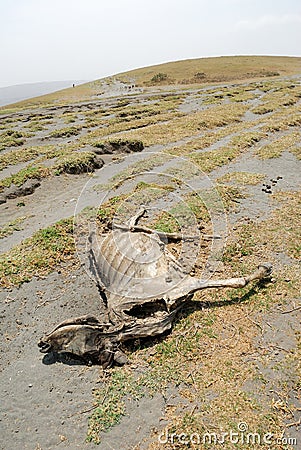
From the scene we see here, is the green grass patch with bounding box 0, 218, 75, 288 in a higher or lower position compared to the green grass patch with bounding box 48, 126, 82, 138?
lower

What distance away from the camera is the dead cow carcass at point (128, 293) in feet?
15.0

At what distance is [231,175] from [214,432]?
29.3 ft

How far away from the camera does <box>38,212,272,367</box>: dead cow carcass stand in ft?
15.0

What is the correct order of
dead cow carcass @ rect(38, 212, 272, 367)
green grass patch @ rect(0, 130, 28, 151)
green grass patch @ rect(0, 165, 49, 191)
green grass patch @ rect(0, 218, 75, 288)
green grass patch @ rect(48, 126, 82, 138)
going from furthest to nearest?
green grass patch @ rect(48, 126, 82, 138), green grass patch @ rect(0, 130, 28, 151), green grass patch @ rect(0, 165, 49, 191), green grass patch @ rect(0, 218, 75, 288), dead cow carcass @ rect(38, 212, 272, 367)

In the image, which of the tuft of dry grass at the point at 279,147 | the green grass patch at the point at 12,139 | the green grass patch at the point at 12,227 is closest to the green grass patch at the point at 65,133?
the green grass patch at the point at 12,139

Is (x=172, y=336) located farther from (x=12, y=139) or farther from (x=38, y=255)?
(x=12, y=139)

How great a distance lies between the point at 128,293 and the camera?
5230 millimetres

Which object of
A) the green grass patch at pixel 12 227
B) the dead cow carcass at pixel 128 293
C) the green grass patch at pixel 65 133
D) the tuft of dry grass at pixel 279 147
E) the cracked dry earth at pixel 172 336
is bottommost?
the cracked dry earth at pixel 172 336

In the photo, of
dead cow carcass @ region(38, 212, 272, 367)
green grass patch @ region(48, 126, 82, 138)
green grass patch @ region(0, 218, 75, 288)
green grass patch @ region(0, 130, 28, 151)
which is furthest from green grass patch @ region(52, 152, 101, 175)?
dead cow carcass @ region(38, 212, 272, 367)

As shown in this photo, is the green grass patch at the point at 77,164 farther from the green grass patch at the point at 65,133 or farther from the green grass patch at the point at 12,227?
the green grass patch at the point at 65,133

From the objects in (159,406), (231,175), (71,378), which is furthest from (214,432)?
(231,175)

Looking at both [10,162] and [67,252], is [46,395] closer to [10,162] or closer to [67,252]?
[67,252]

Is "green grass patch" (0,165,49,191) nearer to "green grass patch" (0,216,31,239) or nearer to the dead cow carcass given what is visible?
"green grass patch" (0,216,31,239)

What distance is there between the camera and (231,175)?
11.7m
